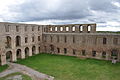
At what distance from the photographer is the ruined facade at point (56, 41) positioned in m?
25.0

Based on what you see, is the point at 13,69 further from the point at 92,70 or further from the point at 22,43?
the point at 92,70

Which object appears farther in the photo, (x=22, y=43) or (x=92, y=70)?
(x=22, y=43)

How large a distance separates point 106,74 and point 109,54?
8546 millimetres

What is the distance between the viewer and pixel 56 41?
3297 centimetres

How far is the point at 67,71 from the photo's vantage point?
65.6ft

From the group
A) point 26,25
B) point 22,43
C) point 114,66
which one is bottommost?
point 114,66

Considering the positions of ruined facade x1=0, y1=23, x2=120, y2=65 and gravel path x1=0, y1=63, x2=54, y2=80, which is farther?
ruined facade x1=0, y1=23, x2=120, y2=65

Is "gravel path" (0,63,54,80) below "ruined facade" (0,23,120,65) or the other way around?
below

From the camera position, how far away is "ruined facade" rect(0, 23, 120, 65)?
25.0 meters

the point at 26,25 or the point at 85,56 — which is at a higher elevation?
the point at 26,25

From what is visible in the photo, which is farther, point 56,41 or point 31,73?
point 56,41

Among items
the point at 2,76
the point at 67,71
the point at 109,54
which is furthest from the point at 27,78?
the point at 109,54

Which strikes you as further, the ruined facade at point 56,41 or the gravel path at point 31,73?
Result: the ruined facade at point 56,41

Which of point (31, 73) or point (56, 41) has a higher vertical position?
point (56, 41)
